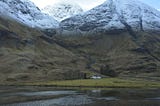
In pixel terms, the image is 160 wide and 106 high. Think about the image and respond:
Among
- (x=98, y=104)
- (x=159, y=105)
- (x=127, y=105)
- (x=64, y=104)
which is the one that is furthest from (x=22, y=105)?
(x=159, y=105)

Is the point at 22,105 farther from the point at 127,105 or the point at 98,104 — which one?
the point at 127,105

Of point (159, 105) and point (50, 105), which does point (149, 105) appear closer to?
point (159, 105)

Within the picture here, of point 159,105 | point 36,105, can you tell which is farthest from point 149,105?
point 36,105

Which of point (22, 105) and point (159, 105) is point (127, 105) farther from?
point (22, 105)

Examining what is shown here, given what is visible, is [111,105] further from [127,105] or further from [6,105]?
[6,105]

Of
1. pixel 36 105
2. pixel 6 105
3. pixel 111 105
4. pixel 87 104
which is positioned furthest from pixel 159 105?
pixel 6 105

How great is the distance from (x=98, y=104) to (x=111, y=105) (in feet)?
16.3

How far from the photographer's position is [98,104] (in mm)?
109000

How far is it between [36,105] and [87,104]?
14.2m

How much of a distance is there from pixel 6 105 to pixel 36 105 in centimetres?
827

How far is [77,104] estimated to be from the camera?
109375mm

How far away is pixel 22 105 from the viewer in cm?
10838

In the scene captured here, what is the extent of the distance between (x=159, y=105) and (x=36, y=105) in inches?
1323

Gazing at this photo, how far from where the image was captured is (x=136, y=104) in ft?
360
